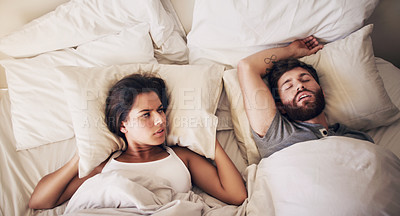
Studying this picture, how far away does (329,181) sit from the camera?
30.1 inches

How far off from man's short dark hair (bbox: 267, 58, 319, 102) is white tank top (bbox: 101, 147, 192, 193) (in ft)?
2.08

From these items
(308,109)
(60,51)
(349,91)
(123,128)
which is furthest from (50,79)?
(349,91)

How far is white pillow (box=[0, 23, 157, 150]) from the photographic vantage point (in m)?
1.18

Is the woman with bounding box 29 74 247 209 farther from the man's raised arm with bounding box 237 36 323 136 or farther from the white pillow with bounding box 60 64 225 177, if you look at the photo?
the man's raised arm with bounding box 237 36 323 136

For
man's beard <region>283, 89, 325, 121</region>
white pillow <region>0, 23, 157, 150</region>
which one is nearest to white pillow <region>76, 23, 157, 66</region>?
white pillow <region>0, 23, 157, 150</region>

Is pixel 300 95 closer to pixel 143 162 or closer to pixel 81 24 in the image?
pixel 143 162

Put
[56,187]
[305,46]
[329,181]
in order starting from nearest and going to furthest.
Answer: [329,181]
[56,187]
[305,46]

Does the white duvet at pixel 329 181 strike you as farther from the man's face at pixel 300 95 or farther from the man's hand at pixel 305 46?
the man's hand at pixel 305 46

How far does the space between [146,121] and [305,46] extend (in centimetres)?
101

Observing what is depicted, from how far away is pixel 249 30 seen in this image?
1.22 metres

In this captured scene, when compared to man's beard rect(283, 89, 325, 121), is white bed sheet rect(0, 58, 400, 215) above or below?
below

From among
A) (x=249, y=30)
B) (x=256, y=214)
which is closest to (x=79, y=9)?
(x=249, y=30)

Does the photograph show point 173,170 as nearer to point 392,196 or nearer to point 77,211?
point 77,211

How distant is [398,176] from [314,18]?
0.85 m
